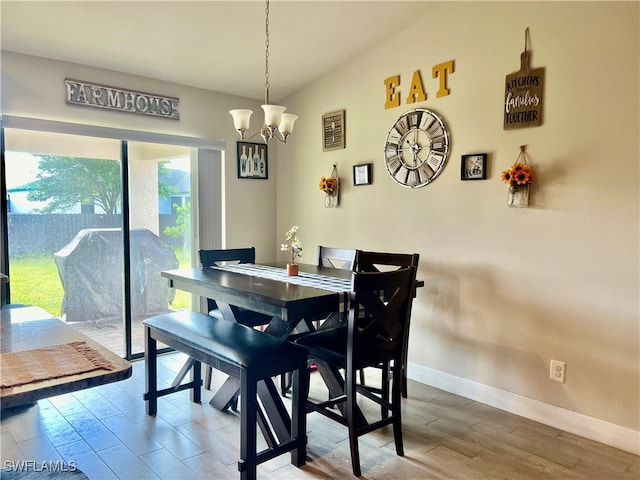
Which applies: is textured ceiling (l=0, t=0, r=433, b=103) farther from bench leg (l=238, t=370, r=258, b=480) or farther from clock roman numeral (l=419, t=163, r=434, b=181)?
bench leg (l=238, t=370, r=258, b=480)

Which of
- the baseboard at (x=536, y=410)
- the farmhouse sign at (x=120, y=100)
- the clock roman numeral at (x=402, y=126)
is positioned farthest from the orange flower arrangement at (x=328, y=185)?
the baseboard at (x=536, y=410)

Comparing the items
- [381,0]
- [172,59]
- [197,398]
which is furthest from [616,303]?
[172,59]

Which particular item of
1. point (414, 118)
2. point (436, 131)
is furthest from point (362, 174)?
point (436, 131)

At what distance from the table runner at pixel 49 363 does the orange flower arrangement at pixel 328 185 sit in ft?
8.93

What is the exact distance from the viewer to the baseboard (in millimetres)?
2381

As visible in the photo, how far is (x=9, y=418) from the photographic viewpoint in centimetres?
258

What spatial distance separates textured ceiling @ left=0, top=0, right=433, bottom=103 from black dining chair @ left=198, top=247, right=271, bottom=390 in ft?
4.98

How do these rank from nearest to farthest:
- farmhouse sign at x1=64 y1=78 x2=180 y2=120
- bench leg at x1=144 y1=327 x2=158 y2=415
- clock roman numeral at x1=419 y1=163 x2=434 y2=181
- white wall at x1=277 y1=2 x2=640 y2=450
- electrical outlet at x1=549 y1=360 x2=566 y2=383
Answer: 1. white wall at x1=277 y1=2 x2=640 y2=450
2. electrical outlet at x1=549 y1=360 x2=566 y2=383
3. bench leg at x1=144 y1=327 x2=158 y2=415
4. clock roman numeral at x1=419 y1=163 x2=434 y2=181
5. farmhouse sign at x1=64 y1=78 x2=180 y2=120

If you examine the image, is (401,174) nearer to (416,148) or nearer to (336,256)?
(416,148)

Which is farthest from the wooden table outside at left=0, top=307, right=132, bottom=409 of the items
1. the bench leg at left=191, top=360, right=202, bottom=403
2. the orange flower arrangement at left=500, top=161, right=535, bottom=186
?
the orange flower arrangement at left=500, top=161, right=535, bottom=186

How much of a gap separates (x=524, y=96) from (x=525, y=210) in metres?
0.68

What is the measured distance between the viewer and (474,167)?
2.93m

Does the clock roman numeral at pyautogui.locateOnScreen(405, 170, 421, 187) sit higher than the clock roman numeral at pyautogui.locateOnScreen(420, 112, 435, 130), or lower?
lower

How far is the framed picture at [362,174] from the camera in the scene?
361 centimetres
